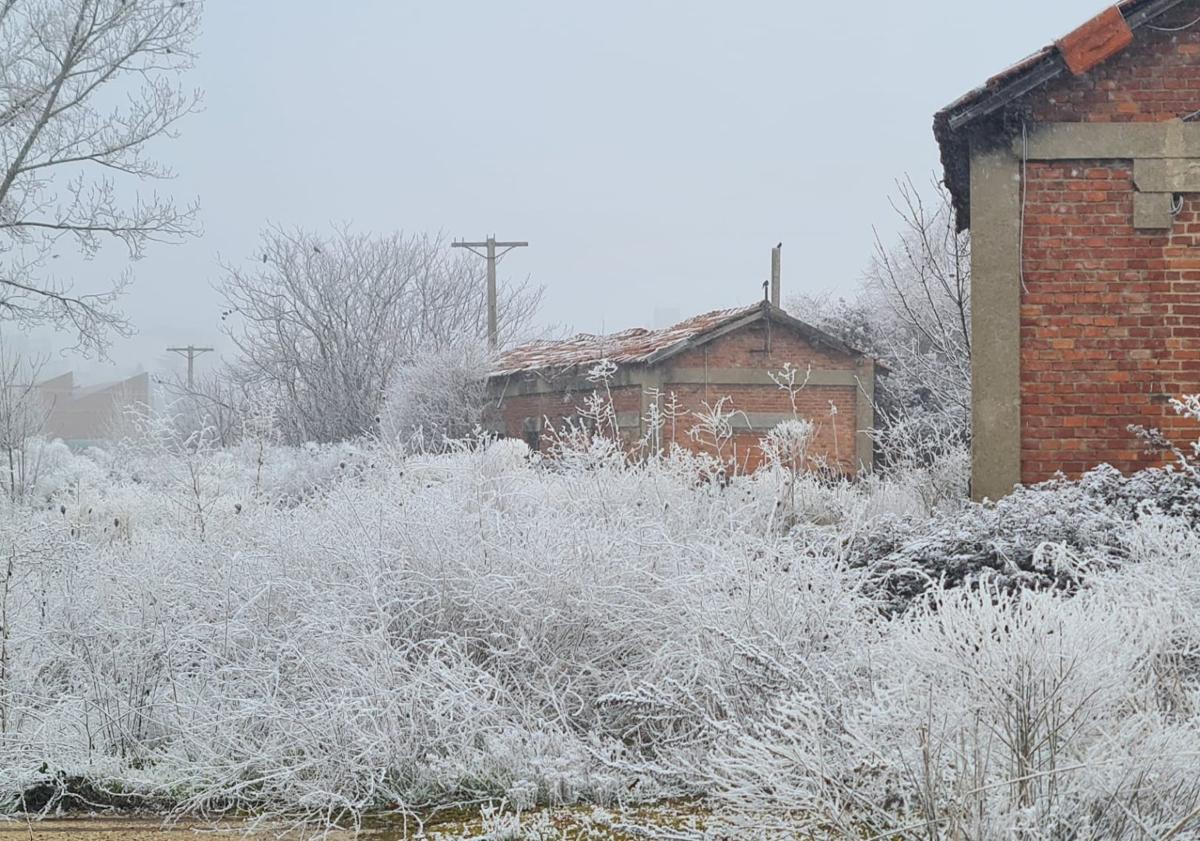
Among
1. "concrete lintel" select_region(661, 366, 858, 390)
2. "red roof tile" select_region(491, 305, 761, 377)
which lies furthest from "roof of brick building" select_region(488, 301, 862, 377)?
"concrete lintel" select_region(661, 366, 858, 390)

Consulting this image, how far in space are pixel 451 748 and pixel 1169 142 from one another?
23.8 feet

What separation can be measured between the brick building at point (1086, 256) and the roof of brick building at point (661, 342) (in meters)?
8.77

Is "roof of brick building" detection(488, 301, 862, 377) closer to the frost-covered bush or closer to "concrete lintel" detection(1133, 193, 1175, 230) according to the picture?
the frost-covered bush

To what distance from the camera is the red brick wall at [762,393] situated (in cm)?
1958

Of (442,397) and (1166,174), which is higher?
(1166,174)

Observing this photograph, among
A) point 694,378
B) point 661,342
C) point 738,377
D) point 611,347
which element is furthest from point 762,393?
point 611,347

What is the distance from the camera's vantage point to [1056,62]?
8789mm

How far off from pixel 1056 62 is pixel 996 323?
6.33 ft

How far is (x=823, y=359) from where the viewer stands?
20531mm

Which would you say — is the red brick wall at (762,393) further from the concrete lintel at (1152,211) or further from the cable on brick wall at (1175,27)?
the cable on brick wall at (1175,27)

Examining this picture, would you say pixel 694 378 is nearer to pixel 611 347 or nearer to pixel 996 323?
pixel 611 347

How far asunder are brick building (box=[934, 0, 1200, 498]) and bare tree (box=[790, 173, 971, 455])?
6115mm

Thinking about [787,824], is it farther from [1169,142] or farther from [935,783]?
[1169,142]

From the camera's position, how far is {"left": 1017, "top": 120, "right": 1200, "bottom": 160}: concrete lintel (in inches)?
Answer: 350
